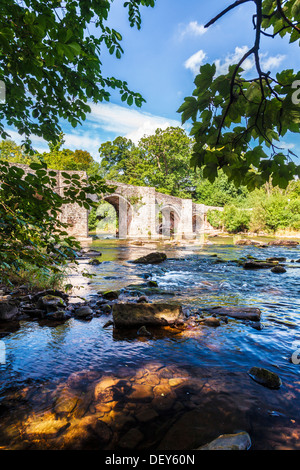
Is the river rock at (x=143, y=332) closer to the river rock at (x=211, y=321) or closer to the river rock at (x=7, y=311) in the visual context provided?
the river rock at (x=211, y=321)

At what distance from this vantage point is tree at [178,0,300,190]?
3.79 feet

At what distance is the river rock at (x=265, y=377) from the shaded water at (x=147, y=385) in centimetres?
5

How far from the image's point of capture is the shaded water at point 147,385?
5.60 ft

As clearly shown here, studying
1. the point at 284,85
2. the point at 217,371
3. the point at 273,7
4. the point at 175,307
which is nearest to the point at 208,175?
the point at 284,85

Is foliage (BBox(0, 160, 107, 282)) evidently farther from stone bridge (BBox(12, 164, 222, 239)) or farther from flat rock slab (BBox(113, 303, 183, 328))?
stone bridge (BBox(12, 164, 222, 239))

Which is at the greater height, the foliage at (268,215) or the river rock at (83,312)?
the foliage at (268,215)

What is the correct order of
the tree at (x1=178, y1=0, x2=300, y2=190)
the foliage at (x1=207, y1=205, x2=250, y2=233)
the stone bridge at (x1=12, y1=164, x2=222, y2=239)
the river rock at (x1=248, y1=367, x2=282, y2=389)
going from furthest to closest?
the foliage at (x1=207, y1=205, x2=250, y2=233) < the stone bridge at (x1=12, y1=164, x2=222, y2=239) < the river rock at (x1=248, y1=367, x2=282, y2=389) < the tree at (x1=178, y1=0, x2=300, y2=190)

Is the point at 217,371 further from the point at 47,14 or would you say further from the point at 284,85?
the point at 47,14

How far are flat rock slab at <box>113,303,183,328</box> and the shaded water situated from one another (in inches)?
6.9

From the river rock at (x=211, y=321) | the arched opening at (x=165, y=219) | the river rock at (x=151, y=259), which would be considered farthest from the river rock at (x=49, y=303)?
the arched opening at (x=165, y=219)

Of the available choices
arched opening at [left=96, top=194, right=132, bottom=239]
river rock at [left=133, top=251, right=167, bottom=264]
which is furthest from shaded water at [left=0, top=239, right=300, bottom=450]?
arched opening at [left=96, top=194, right=132, bottom=239]

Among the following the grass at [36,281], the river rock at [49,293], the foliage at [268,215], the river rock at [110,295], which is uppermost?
the foliage at [268,215]

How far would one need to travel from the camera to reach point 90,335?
128 inches
